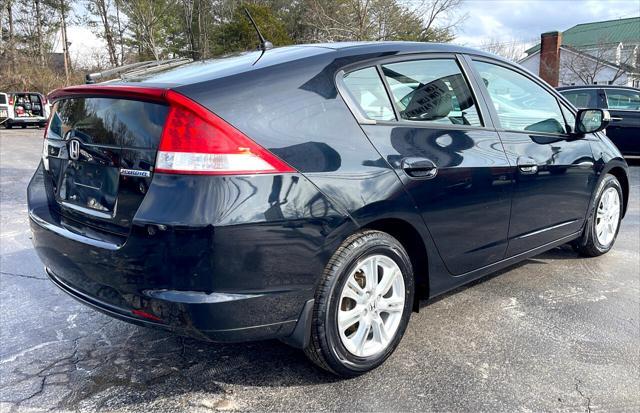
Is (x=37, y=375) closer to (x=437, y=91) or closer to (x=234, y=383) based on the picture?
(x=234, y=383)

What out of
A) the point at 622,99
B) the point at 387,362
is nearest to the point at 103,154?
the point at 387,362

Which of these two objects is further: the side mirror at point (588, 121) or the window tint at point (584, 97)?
the window tint at point (584, 97)

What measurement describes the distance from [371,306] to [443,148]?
0.94m

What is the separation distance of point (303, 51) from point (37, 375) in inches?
84.2

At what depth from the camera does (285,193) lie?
2158mm

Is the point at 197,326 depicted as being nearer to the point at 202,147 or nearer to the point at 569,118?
the point at 202,147

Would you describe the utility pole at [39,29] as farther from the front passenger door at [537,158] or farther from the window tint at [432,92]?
the window tint at [432,92]

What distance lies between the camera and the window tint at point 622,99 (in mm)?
10188

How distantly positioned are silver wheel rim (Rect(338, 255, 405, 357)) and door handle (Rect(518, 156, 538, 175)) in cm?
122

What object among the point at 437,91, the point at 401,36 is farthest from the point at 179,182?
the point at 401,36

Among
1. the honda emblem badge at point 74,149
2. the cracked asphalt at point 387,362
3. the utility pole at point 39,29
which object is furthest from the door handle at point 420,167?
the utility pole at point 39,29

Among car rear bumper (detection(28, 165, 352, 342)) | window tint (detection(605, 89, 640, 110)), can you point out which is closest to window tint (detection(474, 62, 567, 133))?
car rear bumper (detection(28, 165, 352, 342))

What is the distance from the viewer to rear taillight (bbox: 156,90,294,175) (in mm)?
2066

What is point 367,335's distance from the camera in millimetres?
2609
